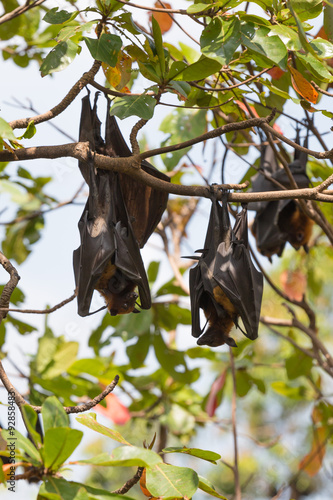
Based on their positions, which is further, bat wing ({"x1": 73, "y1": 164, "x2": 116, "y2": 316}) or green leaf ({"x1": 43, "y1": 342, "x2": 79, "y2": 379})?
green leaf ({"x1": 43, "y1": 342, "x2": 79, "y2": 379})

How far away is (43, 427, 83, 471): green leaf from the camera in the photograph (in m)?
1.90

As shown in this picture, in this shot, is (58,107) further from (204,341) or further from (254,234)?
(254,234)

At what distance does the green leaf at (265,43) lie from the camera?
2.62 m

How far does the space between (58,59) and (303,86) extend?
4.08 feet

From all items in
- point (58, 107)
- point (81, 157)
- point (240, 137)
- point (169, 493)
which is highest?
point (240, 137)

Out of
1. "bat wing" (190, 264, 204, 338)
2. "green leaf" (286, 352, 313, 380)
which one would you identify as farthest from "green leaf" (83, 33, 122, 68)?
"green leaf" (286, 352, 313, 380)

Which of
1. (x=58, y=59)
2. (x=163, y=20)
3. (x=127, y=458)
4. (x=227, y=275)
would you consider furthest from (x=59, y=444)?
(x=163, y=20)

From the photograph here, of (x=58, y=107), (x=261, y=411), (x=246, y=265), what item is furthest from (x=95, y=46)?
(x=261, y=411)

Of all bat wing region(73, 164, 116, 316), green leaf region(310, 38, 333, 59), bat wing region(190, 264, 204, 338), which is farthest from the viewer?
bat wing region(190, 264, 204, 338)

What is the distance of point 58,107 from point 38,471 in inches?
72.3

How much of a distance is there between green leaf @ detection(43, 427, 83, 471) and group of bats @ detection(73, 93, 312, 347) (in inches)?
55.6

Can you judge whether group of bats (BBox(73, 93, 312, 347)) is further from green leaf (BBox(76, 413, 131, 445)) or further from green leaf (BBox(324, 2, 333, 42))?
green leaf (BBox(76, 413, 131, 445))

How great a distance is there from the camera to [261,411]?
1667cm

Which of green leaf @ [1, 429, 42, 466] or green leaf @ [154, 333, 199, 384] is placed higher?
green leaf @ [154, 333, 199, 384]
